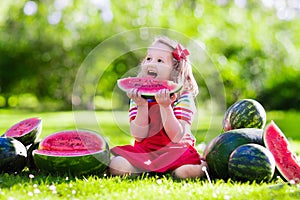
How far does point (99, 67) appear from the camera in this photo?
171 inches

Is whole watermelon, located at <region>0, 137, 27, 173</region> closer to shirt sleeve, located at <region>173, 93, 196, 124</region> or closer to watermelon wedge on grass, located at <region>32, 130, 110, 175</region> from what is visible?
watermelon wedge on grass, located at <region>32, 130, 110, 175</region>

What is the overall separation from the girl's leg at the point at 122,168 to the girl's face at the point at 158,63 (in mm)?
797

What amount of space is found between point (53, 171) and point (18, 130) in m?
0.91

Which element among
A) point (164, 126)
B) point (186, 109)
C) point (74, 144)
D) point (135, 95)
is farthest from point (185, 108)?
point (74, 144)

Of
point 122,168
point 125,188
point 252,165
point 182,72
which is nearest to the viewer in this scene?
point 125,188

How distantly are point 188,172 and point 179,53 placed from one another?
1.09 meters

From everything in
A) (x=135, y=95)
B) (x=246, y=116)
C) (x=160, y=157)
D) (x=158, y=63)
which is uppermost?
(x=158, y=63)

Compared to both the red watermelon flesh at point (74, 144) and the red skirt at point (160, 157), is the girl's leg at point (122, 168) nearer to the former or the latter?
the red skirt at point (160, 157)

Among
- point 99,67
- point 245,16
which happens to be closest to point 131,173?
point 99,67

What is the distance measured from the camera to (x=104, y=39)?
51.5ft

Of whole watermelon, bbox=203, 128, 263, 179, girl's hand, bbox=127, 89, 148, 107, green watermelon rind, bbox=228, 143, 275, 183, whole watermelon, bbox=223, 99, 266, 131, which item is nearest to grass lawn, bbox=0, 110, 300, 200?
green watermelon rind, bbox=228, 143, 275, 183

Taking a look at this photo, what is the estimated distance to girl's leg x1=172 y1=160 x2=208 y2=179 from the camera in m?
4.46

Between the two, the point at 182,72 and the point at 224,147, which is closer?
the point at 224,147

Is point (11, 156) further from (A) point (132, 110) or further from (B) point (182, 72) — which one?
(B) point (182, 72)
